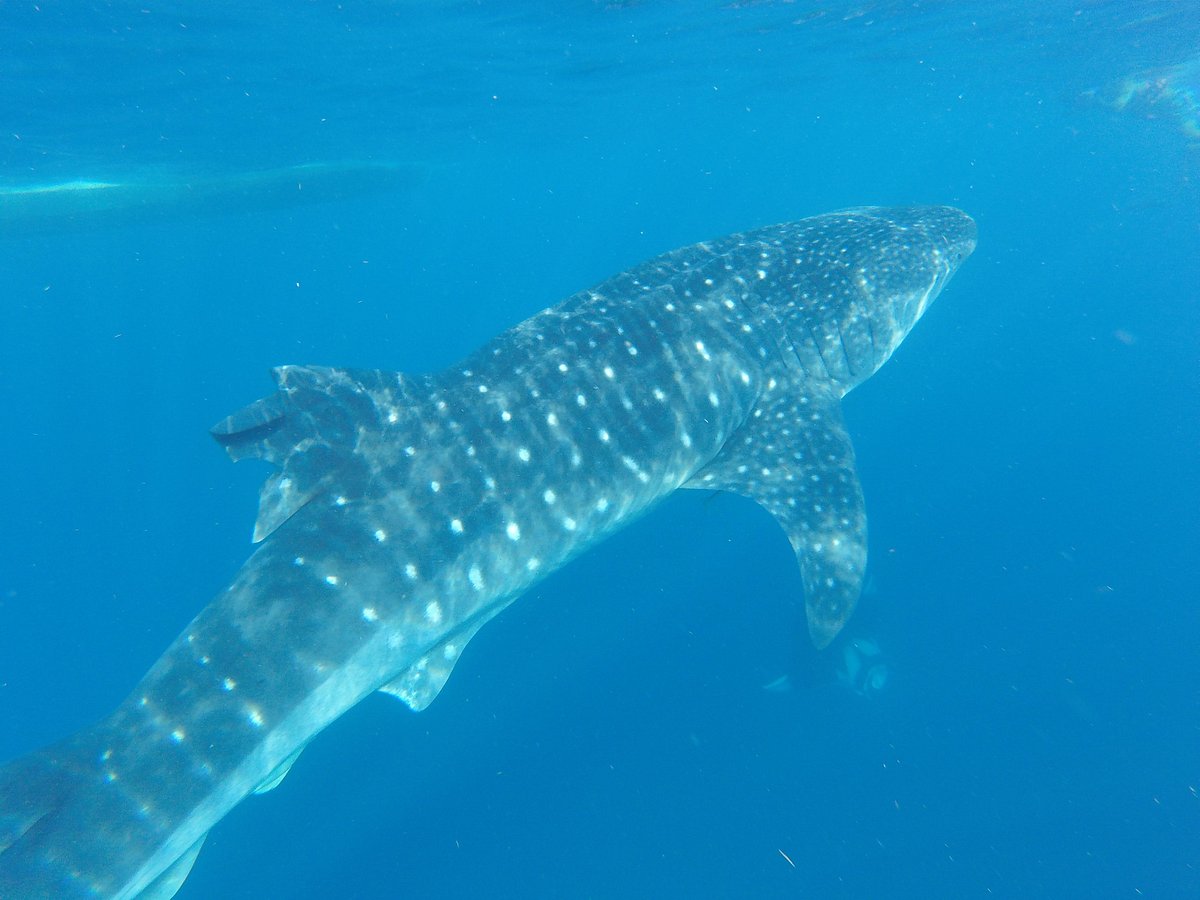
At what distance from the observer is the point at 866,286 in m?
7.76

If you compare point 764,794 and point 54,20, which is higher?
point 54,20

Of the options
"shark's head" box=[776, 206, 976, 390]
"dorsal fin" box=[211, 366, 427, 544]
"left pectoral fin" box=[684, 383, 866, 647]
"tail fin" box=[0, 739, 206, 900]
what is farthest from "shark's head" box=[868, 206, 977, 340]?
"tail fin" box=[0, 739, 206, 900]

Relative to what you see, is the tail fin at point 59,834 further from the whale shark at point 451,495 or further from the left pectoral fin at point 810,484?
the left pectoral fin at point 810,484

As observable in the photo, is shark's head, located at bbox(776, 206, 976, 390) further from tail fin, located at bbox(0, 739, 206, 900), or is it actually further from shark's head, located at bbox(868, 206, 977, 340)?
tail fin, located at bbox(0, 739, 206, 900)

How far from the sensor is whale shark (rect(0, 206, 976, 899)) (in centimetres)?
409

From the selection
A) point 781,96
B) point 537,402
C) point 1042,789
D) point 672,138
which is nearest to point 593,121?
point 781,96

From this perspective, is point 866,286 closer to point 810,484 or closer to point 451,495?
point 810,484

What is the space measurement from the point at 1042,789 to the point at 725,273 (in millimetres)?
5837

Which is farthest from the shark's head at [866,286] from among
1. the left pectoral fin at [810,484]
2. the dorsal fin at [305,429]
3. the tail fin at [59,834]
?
the tail fin at [59,834]

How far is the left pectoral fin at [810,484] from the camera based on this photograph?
5973 mm

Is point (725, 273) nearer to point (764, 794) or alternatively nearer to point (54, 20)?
point (764, 794)

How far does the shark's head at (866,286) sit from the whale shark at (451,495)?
0.04 meters

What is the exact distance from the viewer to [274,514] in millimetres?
4863

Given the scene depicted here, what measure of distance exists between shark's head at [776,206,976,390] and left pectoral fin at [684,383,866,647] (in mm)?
727
